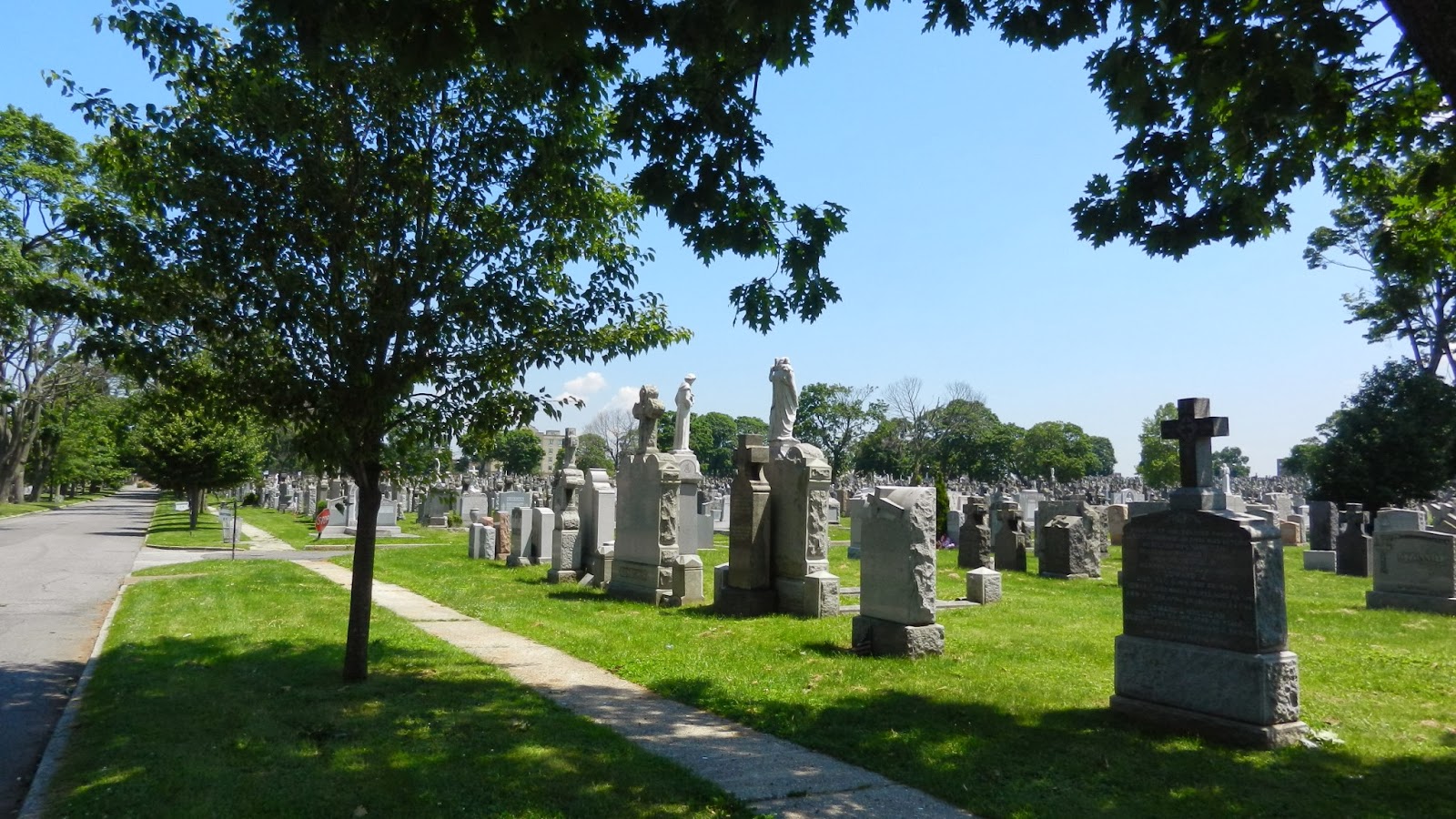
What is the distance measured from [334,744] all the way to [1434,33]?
23.9 ft

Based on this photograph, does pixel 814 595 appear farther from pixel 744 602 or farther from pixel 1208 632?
pixel 1208 632

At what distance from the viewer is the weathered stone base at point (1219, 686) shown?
609 centimetres

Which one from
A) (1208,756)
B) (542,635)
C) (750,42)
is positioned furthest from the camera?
(542,635)

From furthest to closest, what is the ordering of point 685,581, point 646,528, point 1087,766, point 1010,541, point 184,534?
point 184,534
point 1010,541
point 646,528
point 685,581
point 1087,766

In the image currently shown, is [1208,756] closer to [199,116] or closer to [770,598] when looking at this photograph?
[770,598]

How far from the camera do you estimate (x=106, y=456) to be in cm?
6819

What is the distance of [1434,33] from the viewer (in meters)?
4.11

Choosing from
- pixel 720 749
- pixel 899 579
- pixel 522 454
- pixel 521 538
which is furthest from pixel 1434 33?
pixel 522 454

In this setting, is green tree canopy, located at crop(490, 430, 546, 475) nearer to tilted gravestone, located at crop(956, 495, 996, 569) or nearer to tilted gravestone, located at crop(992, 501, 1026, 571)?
tilted gravestone, located at crop(992, 501, 1026, 571)

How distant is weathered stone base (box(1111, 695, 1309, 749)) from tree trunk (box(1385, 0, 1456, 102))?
13.3 ft

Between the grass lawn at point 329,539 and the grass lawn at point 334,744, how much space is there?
1480 cm

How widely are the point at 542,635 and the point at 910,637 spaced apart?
435 cm

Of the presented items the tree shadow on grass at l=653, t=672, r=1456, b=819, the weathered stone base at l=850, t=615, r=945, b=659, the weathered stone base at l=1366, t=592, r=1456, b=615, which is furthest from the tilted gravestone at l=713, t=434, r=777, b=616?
the weathered stone base at l=1366, t=592, r=1456, b=615

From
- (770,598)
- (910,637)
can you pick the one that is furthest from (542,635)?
(910,637)
